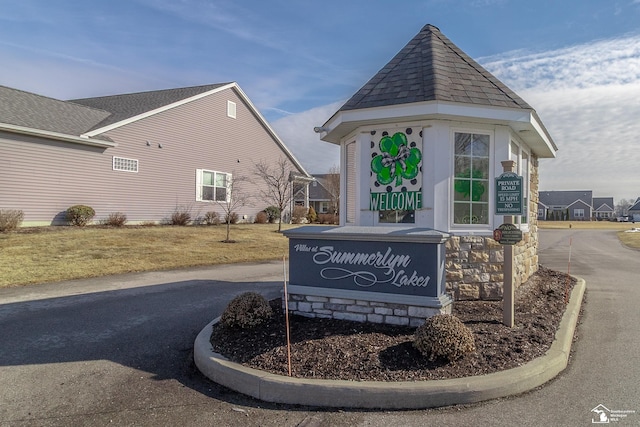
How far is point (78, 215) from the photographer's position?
1747 centimetres

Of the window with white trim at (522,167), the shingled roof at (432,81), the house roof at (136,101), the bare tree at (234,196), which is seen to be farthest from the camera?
the bare tree at (234,196)

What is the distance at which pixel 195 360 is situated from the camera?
16.7 feet

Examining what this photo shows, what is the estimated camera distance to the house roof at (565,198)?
92.8 meters

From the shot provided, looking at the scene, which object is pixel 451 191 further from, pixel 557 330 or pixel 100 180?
pixel 100 180

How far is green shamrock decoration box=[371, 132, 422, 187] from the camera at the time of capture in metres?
7.12

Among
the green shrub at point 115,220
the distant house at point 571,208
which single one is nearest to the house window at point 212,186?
the green shrub at point 115,220

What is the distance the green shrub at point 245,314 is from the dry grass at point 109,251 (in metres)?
4.84

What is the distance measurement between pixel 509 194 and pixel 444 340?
97.3 inches

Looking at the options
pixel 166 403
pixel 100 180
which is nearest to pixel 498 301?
pixel 166 403

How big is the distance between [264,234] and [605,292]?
14795 millimetres

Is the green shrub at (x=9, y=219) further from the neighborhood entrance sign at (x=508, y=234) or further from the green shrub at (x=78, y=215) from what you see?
the neighborhood entrance sign at (x=508, y=234)

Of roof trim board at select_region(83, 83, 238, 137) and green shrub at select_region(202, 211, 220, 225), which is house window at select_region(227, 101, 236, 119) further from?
green shrub at select_region(202, 211, 220, 225)

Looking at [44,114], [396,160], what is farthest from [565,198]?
[396,160]

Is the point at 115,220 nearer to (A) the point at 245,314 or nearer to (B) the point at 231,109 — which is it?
(B) the point at 231,109
